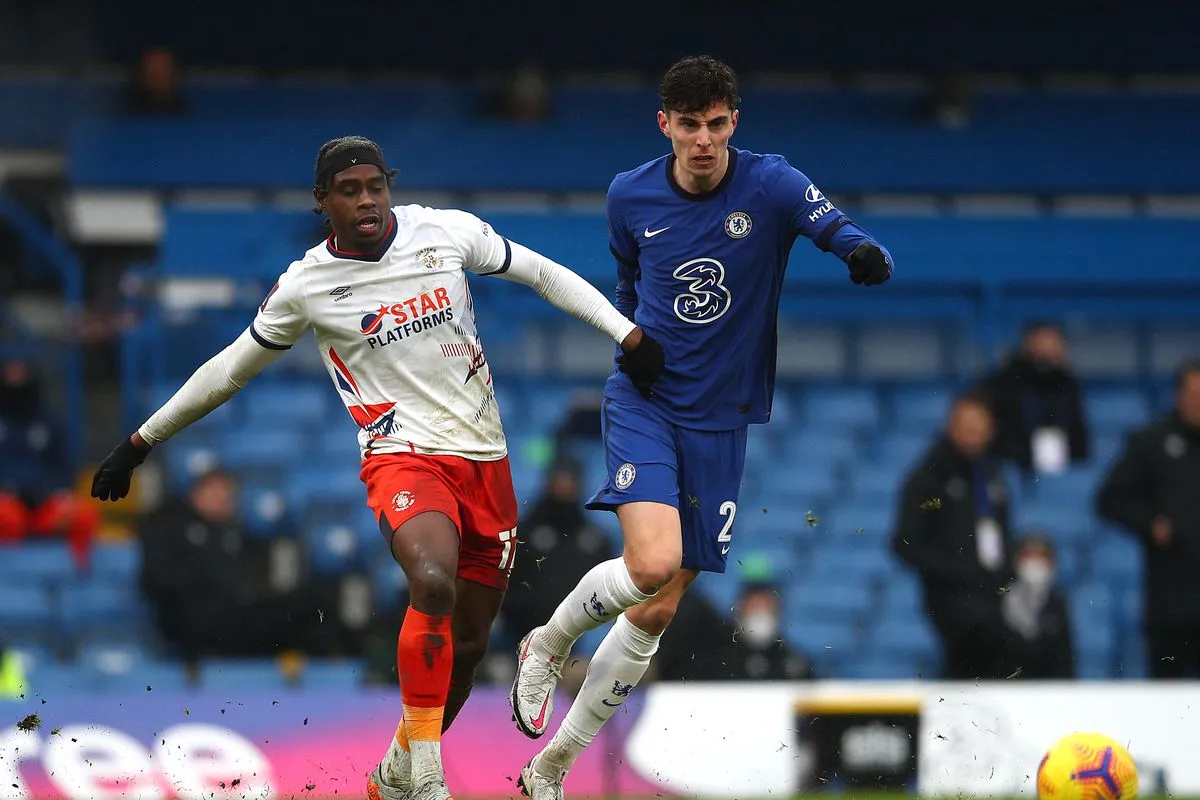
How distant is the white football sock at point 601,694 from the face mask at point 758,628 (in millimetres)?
3587

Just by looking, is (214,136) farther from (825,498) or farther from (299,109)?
(825,498)

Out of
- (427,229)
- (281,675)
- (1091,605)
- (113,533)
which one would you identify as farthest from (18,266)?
(427,229)

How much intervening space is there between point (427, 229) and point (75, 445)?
9714 millimetres

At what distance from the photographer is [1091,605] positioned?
12.9 metres

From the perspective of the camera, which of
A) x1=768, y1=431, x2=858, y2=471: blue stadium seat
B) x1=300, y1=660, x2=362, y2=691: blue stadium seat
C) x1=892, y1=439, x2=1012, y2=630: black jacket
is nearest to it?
x1=892, y1=439, x2=1012, y2=630: black jacket

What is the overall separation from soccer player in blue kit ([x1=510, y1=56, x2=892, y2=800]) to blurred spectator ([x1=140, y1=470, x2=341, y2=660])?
4.81 meters

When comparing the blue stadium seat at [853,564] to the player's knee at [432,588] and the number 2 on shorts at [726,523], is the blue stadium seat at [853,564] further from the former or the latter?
the player's knee at [432,588]

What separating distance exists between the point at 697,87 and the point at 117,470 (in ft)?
8.50

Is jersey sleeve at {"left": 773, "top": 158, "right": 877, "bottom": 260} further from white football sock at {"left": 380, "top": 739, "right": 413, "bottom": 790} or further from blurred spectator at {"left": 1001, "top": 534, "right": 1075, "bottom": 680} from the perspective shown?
blurred spectator at {"left": 1001, "top": 534, "right": 1075, "bottom": 680}

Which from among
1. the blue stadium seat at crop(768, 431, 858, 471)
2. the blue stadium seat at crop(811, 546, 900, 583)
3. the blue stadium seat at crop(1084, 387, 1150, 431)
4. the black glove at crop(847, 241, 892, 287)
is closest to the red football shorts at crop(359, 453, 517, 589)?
the black glove at crop(847, 241, 892, 287)

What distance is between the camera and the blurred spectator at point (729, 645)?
410 inches

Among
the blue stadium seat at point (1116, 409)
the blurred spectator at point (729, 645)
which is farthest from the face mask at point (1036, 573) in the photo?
the blue stadium seat at point (1116, 409)

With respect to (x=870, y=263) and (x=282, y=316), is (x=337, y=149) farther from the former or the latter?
(x=870, y=263)

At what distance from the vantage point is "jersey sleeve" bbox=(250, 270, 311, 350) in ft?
21.8
